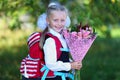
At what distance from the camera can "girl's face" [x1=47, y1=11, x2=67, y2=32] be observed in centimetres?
543

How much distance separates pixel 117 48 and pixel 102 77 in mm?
4411

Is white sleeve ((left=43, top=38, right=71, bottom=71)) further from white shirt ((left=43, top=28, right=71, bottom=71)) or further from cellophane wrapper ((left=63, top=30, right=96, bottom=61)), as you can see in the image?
cellophane wrapper ((left=63, top=30, right=96, bottom=61))

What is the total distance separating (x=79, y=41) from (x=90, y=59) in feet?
22.2

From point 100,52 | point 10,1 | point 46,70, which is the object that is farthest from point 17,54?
point 46,70

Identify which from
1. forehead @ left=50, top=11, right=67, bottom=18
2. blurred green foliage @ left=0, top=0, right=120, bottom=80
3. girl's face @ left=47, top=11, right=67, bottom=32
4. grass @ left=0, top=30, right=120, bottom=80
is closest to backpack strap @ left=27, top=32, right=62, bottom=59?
girl's face @ left=47, top=11, right=67, bottom=32

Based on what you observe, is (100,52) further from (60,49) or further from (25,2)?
(60,49)

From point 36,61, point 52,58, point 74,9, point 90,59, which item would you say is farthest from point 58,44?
point 90,59

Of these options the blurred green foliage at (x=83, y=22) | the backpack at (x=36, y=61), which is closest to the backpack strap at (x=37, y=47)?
the backpack at (x=36, y=61)

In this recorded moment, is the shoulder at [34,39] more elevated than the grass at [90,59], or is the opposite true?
the shoulder at [34,39]

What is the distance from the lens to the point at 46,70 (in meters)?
5.46

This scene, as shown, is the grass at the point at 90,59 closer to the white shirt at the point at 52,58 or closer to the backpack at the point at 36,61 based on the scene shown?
the backpack at the point at 36,61

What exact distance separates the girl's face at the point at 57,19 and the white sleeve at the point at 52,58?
16cm

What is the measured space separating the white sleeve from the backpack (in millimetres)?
59

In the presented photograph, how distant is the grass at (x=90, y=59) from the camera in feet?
32.9
